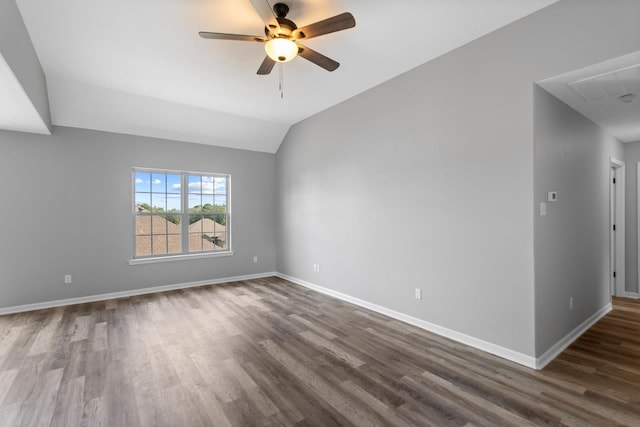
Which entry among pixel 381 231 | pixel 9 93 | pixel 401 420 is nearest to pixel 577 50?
pixel 381 231

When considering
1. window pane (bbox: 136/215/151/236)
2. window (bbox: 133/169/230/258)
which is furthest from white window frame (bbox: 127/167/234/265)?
window pane (bbox: 136/215/151/236)

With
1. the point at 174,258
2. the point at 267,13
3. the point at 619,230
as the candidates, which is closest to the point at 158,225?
the point at 174,258

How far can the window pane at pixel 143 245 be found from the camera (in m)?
4.97

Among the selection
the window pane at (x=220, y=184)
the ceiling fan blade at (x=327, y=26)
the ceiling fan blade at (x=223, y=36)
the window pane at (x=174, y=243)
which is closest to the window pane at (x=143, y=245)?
the window pane at (x=174, y=243)

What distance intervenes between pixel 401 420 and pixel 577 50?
2.98 metres

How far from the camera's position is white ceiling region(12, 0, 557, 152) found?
7.89 ft

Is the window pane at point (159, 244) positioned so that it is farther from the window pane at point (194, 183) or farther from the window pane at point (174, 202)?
the window pane at point (194, 183)

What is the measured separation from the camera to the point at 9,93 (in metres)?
2.73

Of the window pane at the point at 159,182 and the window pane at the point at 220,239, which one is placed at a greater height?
the window pane at the point at 159,182

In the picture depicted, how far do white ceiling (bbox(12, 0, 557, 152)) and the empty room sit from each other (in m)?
0.03

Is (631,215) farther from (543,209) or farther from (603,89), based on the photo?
(543,209)

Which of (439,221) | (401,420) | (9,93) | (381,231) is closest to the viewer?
(401,420)

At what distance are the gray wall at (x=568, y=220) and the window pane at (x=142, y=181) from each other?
17.9 feet

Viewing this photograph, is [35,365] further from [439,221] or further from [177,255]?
[439,221]
